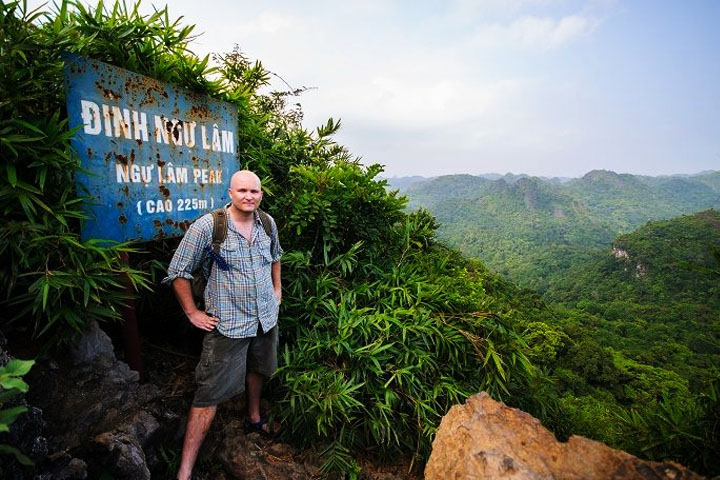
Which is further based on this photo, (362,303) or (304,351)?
(362,303)

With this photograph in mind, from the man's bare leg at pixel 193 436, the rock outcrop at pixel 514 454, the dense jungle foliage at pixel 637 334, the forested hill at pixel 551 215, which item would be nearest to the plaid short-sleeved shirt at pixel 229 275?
the man's bare leg at pixel 193 436

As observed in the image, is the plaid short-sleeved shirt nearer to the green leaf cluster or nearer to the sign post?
the sign post

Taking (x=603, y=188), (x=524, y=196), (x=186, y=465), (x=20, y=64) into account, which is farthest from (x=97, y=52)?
(x=603, y=188)

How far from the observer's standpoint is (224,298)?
1981mm

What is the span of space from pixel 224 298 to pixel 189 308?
0.62 feet

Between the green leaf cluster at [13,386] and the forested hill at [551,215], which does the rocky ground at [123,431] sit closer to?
the green leaf cluster at [13,386]

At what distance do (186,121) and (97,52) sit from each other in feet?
1.83

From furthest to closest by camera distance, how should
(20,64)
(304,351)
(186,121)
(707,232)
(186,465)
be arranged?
(707,232), (304,351), (186,121), (186,465), (20,64)

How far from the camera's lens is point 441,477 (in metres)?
1.47

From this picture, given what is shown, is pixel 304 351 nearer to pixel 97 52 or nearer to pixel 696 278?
pixel 97 52

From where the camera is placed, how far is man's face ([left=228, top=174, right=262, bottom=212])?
6.49 feet

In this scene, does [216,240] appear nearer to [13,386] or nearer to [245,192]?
[245,192]

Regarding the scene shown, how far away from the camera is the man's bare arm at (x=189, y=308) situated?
1.92 metres

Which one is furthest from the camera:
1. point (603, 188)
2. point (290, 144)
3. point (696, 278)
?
point (603, 188)
